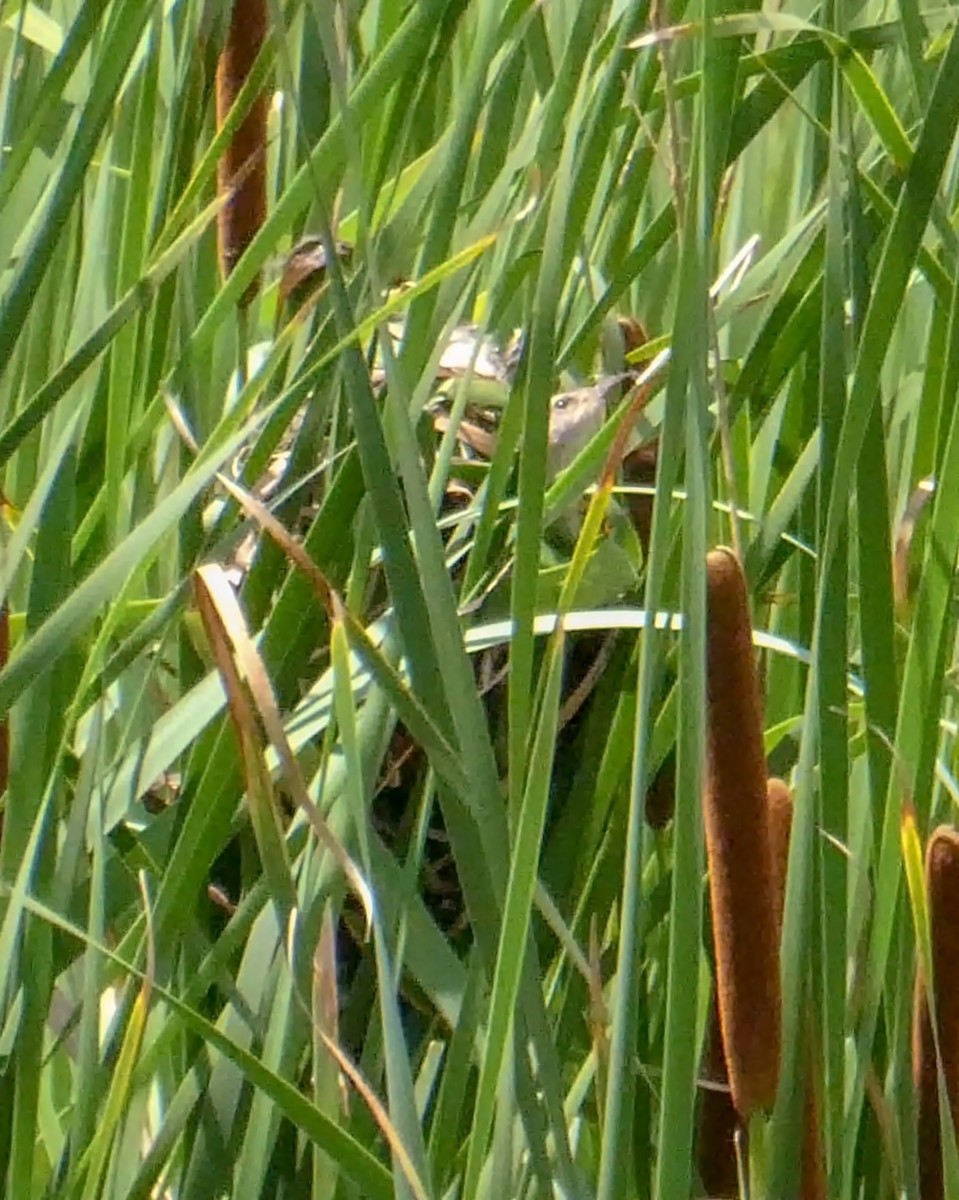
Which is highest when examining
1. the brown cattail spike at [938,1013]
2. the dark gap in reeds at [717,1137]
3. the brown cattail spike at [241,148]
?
the brown cattail spike at [241,148]

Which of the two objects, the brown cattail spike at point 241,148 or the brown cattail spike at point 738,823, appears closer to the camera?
the brown cattail spike at point 738,823

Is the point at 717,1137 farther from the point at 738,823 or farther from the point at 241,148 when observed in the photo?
the point at 241,148

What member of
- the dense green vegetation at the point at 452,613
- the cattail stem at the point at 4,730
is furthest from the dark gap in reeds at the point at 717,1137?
the cattail stem at the point at 4,730

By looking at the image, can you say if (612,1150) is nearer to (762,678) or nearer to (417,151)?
(762,678)

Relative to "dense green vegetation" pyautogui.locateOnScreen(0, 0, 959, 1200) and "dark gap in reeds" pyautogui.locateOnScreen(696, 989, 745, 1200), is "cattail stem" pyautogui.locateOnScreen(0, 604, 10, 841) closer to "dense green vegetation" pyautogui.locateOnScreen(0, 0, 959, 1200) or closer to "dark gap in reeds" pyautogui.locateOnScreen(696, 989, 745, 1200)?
"dense green vegetation" pyautogui.locateOnScreen(0, 0, 959, 1200)

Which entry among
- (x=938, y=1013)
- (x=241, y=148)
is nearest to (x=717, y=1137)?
(x=938, y=1013)

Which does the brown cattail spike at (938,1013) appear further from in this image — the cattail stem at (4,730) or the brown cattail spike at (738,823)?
the cattail stem at (4,730)

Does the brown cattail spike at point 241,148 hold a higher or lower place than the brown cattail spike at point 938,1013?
higher
